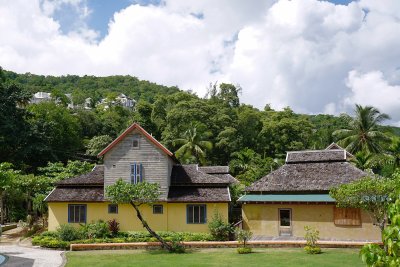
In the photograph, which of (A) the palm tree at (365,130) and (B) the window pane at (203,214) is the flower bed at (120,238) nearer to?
(B) the window pane at (203,214)

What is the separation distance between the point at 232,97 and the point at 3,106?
4055cm

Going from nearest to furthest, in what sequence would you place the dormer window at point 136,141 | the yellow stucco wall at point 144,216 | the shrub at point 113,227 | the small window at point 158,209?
the shrub at point 113,227
the yellow stucco wall at point 144,216
the small window at point 158,209
the dormer window at point 136,141

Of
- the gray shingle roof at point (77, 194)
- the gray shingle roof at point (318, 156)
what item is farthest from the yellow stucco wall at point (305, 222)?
the gray shingle roof at point (77, 194)

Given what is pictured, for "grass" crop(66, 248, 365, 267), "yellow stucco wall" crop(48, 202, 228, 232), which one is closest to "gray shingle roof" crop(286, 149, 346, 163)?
"yellow stucco wall" crop(48, 202, 228, 232)

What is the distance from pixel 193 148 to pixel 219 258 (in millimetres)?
34171

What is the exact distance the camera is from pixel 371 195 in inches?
835

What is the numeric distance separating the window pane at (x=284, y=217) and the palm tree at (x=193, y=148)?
26.5m

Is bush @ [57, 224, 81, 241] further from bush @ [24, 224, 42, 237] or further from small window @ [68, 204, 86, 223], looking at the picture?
bush @ [24, 224, 42, 237]

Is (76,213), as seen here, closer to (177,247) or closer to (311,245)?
(177,247)

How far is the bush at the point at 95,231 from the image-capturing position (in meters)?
29.3

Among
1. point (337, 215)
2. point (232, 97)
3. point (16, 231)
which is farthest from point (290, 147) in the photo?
point (16, 231)

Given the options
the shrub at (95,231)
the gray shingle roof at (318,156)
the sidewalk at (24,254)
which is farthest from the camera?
the gray shingle roof at (318,156)

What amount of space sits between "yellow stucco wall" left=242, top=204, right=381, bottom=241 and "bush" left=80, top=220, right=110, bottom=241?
974 cm

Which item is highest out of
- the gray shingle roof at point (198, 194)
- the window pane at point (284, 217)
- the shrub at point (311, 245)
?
the gray shingle roof at point (198, 194)
